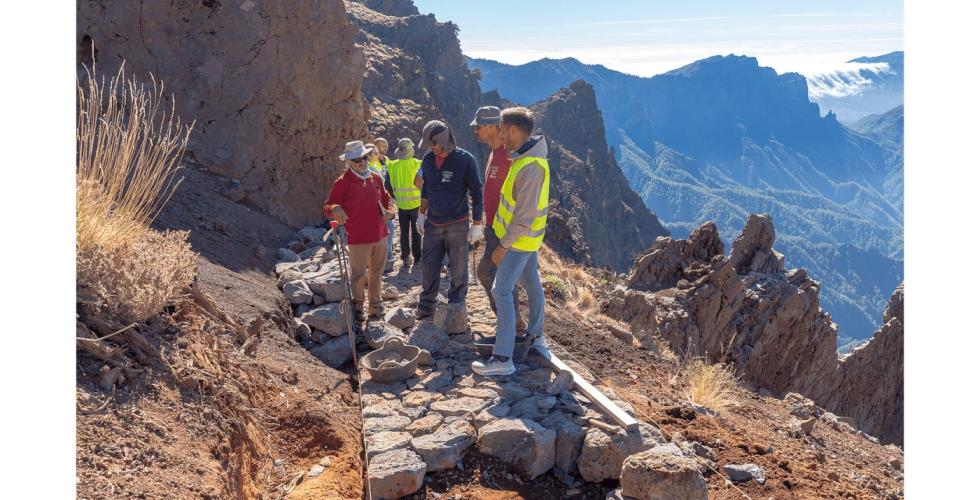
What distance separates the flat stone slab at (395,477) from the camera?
407cm

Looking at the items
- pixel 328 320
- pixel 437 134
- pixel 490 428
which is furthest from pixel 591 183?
pixel 490 428

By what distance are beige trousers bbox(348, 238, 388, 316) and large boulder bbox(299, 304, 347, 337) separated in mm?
201

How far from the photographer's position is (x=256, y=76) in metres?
12.2

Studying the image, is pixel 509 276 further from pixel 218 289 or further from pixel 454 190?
pixel 218 289

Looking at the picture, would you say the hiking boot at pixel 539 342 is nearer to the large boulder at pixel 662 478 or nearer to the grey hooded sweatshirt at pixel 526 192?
the grey hooded sweatshirt at pixel 526 192

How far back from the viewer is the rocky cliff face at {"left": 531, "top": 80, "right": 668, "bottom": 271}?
62.7m

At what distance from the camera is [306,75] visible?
42.3ft

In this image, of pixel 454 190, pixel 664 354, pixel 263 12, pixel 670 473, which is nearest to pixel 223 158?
pixel 263 12

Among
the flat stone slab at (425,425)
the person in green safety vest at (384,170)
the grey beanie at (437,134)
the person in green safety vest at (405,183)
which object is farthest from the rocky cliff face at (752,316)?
the flat stone slab at (425,425)

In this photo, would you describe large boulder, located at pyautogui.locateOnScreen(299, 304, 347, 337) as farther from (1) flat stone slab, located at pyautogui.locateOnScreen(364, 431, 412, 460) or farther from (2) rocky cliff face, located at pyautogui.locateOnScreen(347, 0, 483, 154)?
(2) rocky cliff face, located at pyautogui.locateOnScreen(347, 0, 483, 154)

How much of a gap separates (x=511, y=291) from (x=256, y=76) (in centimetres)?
877

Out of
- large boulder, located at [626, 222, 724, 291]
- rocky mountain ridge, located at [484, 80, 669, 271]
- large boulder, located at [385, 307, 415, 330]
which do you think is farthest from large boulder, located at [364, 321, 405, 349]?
rocky mountain ridge, located at [484, 80, 669, 271]

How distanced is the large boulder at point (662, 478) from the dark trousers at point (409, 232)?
590cm

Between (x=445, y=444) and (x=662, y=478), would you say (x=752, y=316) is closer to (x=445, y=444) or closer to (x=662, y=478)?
(x=445, y=444)
